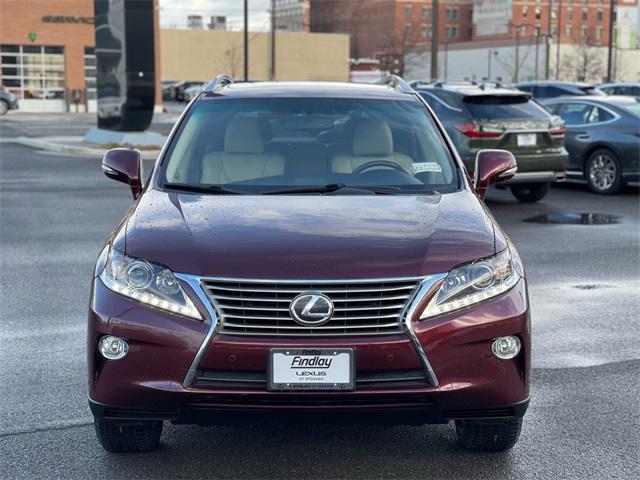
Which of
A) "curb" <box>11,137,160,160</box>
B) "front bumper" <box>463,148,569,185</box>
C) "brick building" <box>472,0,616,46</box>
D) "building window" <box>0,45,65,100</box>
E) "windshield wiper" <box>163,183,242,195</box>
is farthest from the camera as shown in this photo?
"brick building" <box>472,0,616,46</box>

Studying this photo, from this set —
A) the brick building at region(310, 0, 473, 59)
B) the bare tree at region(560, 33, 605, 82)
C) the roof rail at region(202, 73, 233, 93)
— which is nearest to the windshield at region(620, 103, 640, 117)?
the roof rail at region(202, 73, 233, 93)

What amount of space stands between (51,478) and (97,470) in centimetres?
19

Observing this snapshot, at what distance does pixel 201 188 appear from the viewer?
5109mm

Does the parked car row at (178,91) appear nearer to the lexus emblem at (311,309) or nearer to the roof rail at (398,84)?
the roof rail at (398,84)

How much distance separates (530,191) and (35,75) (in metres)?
46.5

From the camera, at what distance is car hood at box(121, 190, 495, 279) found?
403 cm

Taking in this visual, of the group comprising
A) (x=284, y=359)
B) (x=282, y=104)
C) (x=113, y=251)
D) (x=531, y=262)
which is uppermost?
(x=282, y=104)

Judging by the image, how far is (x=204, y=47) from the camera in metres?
91.4

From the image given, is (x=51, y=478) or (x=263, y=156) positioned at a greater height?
(x=263, y=156)

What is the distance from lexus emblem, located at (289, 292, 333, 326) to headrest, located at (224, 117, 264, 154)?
1.78m

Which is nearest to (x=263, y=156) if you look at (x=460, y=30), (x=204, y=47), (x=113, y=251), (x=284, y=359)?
(x=113, y=251)

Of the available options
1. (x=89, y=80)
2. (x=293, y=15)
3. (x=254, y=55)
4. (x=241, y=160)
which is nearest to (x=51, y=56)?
(x=89, y=80)

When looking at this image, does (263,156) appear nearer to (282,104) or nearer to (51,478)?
(282,104)

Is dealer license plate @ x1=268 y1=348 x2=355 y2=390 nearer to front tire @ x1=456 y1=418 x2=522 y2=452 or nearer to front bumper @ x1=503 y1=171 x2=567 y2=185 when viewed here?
front tire @ x1=456 y1=418 x2=522 y2=452
